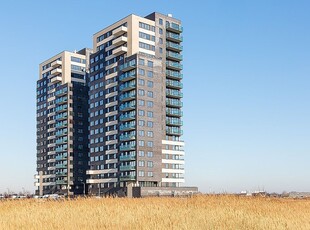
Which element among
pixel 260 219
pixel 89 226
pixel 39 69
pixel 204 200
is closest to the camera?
pixel 89 226

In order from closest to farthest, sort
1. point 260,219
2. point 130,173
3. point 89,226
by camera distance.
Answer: point 89,226, point 260,219, point 130,173

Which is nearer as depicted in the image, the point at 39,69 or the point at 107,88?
the point at 107,88

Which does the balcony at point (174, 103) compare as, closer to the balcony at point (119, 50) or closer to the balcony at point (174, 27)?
the balcony at point (119, 50)

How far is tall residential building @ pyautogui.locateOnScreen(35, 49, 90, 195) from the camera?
15075 centimetres

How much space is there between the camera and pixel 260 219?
71.9 feet

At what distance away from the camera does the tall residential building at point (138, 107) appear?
11931 cm

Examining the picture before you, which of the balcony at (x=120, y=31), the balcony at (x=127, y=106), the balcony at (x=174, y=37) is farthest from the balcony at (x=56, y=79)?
the balcony at (x=174, y=37)

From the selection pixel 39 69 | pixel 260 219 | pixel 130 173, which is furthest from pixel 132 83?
pixel 260 219

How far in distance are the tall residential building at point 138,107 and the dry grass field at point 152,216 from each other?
8859 centimetres

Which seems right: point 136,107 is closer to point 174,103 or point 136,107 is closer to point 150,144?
point 150,144

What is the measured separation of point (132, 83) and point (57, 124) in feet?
154

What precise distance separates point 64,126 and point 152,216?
5292 inches

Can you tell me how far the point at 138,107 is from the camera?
11956cm

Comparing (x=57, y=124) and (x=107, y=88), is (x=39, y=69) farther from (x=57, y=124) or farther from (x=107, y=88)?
(x=107, y=88)
